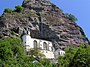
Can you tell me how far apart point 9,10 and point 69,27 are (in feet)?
66.5

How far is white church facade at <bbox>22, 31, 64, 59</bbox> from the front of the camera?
323 ft

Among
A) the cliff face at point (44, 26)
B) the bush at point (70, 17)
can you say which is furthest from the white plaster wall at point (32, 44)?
the bush at point (70, 17)

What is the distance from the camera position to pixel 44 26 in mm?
104000

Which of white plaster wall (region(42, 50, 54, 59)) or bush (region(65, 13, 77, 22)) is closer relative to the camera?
white plaster wall (region(42, 50, 54, 59))

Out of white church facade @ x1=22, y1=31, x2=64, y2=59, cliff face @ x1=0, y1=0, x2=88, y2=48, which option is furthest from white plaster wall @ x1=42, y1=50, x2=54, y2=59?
cliff face @ x1=0, y1=0, x2=88, y2=48

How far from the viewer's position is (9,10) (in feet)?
368

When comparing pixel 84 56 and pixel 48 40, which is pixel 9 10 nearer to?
pixel 48 40

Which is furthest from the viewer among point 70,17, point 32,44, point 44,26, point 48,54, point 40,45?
point 70,17

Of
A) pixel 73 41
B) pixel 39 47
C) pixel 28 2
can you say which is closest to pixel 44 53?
pixel 39 47

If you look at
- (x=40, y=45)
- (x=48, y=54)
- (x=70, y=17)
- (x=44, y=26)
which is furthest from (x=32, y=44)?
(x=70, y=17)

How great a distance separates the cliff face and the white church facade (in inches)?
66.9

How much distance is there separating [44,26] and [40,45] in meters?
6.52

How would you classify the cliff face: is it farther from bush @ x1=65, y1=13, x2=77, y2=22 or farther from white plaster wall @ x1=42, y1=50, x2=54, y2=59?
bush @ x1=65, y1=13, x2=77, y2=22

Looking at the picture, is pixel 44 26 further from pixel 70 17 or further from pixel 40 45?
pixel 70 17
